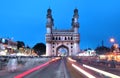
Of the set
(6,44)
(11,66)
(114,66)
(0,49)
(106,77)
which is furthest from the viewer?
(6,44)

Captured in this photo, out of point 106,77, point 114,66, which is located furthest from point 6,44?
point 106,77

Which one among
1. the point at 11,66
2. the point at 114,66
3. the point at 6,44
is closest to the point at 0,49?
the point at 6,44

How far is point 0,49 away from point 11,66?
13208 centimetres

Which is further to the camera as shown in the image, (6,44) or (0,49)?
(6,44)

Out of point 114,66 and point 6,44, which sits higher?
point 6,44

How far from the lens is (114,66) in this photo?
45.9 metres

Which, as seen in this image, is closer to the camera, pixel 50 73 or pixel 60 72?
pixel 50 73

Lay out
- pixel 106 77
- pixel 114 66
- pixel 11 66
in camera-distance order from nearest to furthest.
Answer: pixel 106 77
pixel 11 66
pixel 114 66

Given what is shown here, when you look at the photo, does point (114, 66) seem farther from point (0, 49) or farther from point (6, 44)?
point (6, 44)

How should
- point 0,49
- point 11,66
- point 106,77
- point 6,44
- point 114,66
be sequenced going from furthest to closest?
point 6,44 → point 0,49 → point 114,66 → point 11,66 → point 106,77

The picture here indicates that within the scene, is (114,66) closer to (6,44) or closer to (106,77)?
(106,77)

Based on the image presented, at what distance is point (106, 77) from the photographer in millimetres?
24047

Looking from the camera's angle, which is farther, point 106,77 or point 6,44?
point 6,44

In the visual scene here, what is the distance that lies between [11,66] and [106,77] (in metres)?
10.9
